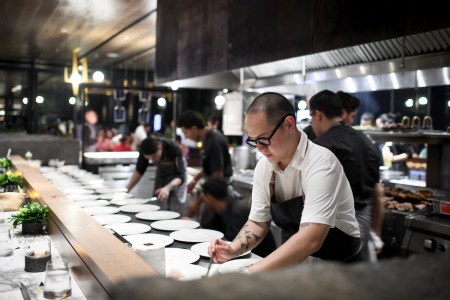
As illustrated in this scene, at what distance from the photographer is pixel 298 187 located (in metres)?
2.00

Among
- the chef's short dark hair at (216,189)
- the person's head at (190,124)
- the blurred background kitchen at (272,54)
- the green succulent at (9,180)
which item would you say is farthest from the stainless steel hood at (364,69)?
the green succulent at (9,180)

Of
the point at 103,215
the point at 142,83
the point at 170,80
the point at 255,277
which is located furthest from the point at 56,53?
the point at 255,277

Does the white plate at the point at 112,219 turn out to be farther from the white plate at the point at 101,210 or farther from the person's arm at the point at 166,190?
the person's arm at the point at 166,190

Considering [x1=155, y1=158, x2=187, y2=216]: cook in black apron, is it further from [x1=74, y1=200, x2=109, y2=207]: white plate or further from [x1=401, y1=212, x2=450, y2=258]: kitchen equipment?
[x1=401, y1=212, x2=450, y2=258]: kitchen equipment

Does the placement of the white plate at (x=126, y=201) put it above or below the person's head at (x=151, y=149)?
below

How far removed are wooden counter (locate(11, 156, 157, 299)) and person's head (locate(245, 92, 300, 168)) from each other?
0.73 meters

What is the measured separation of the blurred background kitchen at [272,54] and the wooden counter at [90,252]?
2009 mm

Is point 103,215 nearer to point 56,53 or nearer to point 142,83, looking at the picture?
point 56,53

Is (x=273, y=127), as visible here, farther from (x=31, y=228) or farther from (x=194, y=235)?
(x=31, y=228)

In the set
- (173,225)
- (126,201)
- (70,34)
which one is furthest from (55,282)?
(70,34)

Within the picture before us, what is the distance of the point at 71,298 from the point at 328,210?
3.49ft

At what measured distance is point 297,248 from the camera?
1.64 meters

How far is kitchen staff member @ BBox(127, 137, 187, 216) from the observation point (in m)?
4.56

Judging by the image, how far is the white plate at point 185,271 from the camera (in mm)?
1657
